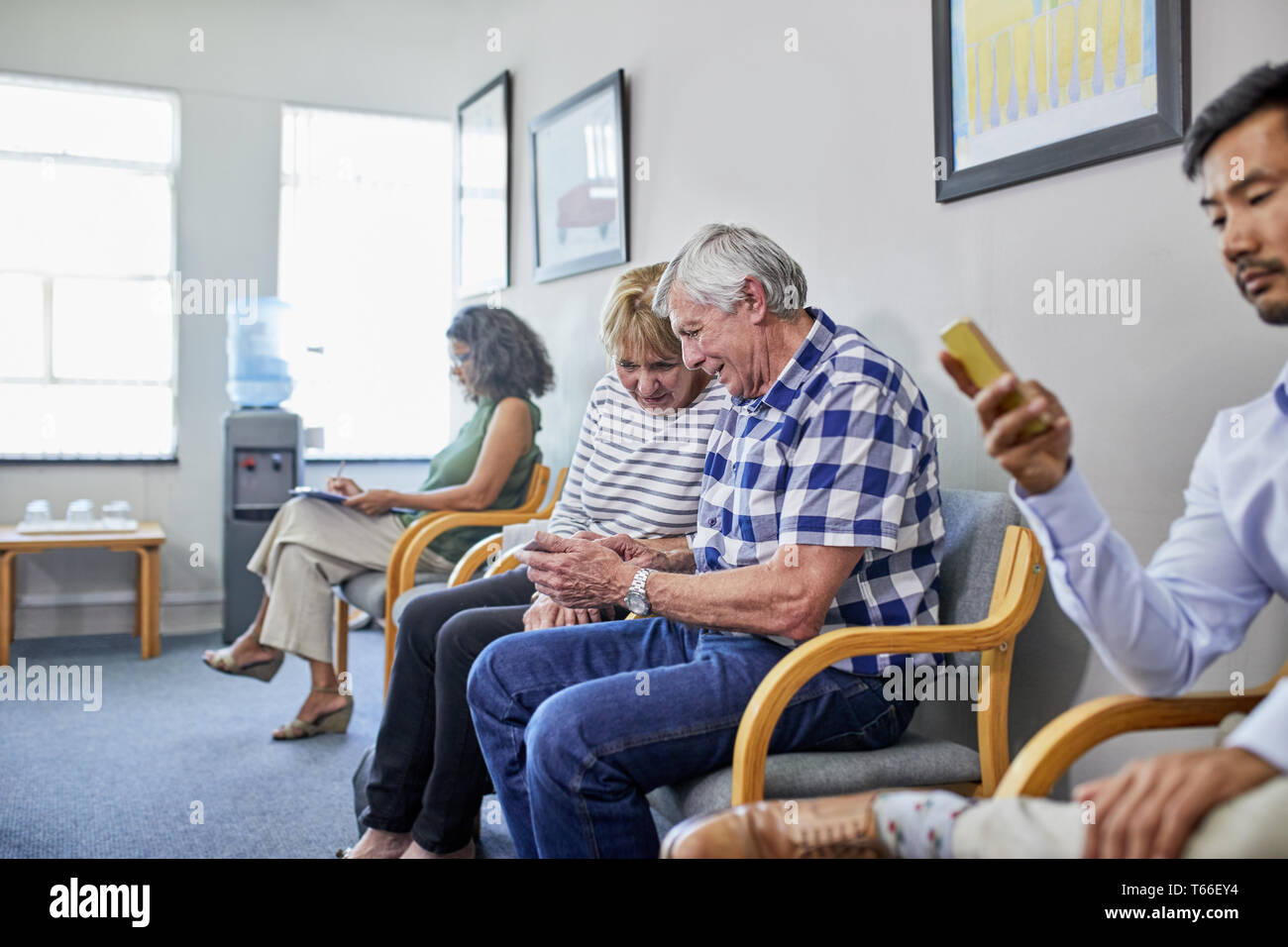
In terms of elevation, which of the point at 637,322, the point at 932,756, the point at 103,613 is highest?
the point at 637,322

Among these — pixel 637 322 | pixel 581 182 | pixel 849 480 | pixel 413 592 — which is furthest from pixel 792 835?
pixel 581 182

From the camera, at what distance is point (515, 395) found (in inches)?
127

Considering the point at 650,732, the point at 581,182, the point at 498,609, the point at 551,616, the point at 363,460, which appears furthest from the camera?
the point at 363,460

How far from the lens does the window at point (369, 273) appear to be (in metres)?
4.82

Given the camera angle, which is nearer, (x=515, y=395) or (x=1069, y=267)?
(x=1069, y=267)

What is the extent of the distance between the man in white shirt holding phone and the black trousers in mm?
1056

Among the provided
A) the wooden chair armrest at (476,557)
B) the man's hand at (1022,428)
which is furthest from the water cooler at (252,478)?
the man's hand at (1022,428)

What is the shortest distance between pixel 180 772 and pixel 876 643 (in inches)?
84.4

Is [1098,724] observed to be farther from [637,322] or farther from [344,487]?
[344,487]

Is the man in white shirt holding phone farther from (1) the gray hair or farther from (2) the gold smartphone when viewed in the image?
(1) the gray hair

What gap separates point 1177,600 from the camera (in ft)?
3.66

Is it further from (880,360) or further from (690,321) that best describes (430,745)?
(880,360)

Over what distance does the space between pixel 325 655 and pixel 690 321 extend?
1.91 m
